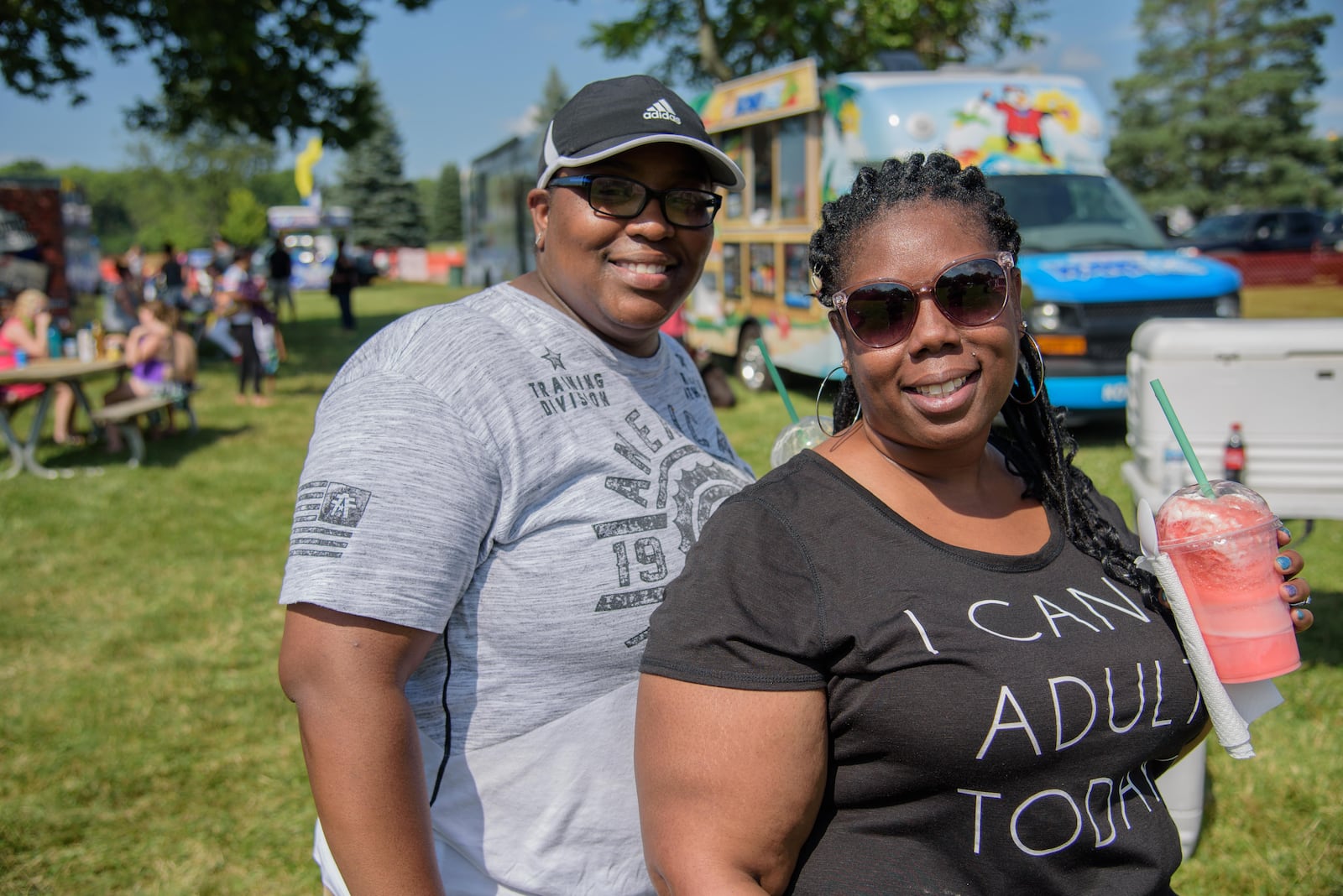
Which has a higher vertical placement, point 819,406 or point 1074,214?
point 1074,214

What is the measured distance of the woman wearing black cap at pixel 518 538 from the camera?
52.5 inches

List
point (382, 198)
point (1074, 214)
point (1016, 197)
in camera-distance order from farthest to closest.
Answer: point (382, 198) → point (1074, 214) → point (1016, 197)

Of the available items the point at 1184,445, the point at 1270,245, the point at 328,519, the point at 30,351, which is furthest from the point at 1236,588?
the point at 1270,245

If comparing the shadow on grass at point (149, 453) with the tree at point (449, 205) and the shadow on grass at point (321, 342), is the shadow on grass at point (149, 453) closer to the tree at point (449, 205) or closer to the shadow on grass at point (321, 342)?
the shadow on grass at point (321, 342)

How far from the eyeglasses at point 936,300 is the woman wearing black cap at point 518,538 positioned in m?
0.38

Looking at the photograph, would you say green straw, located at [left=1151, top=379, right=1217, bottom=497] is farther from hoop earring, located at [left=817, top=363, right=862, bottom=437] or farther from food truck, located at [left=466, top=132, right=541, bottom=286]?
food truck, located at [left=466, top=132, right=541, bottom=286]

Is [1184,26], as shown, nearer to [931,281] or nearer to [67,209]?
[67,209]

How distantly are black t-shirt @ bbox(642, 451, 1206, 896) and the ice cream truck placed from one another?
630 centimetres

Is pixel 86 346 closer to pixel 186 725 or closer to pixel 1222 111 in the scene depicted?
pixel 186 725

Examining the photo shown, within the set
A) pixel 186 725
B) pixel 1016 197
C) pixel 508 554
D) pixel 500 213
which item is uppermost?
pixel 500 213

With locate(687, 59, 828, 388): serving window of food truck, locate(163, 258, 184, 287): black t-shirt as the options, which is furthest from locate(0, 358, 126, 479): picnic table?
locate(163, 258, 184, 287): black t-shirt

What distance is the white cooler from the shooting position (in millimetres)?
3521

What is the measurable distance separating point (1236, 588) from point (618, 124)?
4.13 feet

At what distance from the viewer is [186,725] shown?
4.28 m
